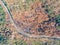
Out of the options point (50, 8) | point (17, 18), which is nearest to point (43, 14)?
point (50, 8)

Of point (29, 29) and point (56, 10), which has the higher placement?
point (56, 10)

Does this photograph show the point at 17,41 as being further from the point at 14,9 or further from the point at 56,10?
the point at 56,10

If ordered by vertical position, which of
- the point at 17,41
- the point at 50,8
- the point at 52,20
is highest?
the point at 50,8

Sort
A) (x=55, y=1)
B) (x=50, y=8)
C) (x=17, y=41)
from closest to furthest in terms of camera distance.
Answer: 1. (x=55, y=1)
2. (x=50, y=8)
3. (x=17, y=41)

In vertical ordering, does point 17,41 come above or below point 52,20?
below

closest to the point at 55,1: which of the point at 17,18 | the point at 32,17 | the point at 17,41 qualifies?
the point at 32,17

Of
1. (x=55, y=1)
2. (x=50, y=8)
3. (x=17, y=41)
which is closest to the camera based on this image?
(x=55, y=1)

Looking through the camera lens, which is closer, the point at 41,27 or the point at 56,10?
the point at 56,10

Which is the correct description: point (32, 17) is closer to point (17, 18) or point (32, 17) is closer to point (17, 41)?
point (17, 18)

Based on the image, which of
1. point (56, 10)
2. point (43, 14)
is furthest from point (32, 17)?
point (56, 10)
